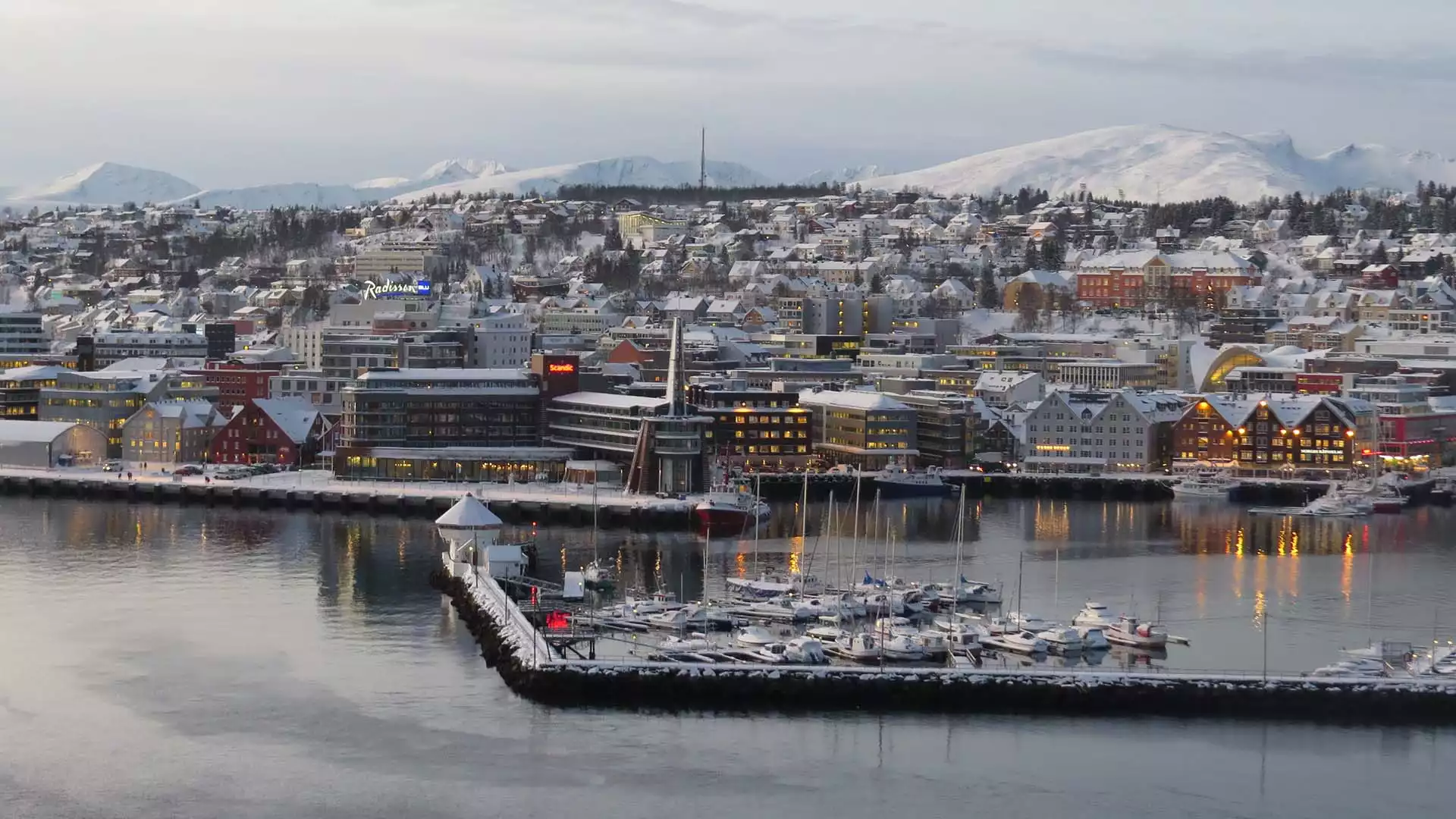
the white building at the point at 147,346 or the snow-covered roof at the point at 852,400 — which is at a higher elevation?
the white building at the point at 147,346

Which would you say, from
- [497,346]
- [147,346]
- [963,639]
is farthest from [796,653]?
[147,346]

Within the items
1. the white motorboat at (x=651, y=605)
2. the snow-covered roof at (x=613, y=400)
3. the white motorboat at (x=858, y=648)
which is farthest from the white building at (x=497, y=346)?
the white motorboat at (x=858, y=648)

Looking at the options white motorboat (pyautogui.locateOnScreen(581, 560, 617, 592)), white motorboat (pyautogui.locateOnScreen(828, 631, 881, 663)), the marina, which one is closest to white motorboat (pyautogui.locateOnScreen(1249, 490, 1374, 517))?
the marina

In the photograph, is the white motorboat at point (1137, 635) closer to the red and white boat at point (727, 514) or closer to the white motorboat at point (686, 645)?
the white motorboat at point (686, 645)

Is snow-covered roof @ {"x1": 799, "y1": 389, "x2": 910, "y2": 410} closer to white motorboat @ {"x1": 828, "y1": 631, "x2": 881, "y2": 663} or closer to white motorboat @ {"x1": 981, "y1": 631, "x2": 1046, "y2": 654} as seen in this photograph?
white motorboat @ {"x1": 981, "y1": 631, "x2": 1046, "y2": 654}

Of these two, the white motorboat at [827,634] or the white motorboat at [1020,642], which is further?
the white motorboat at [827,634]

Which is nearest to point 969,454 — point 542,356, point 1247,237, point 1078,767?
point 542,356

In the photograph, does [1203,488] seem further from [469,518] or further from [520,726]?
[520,726]
